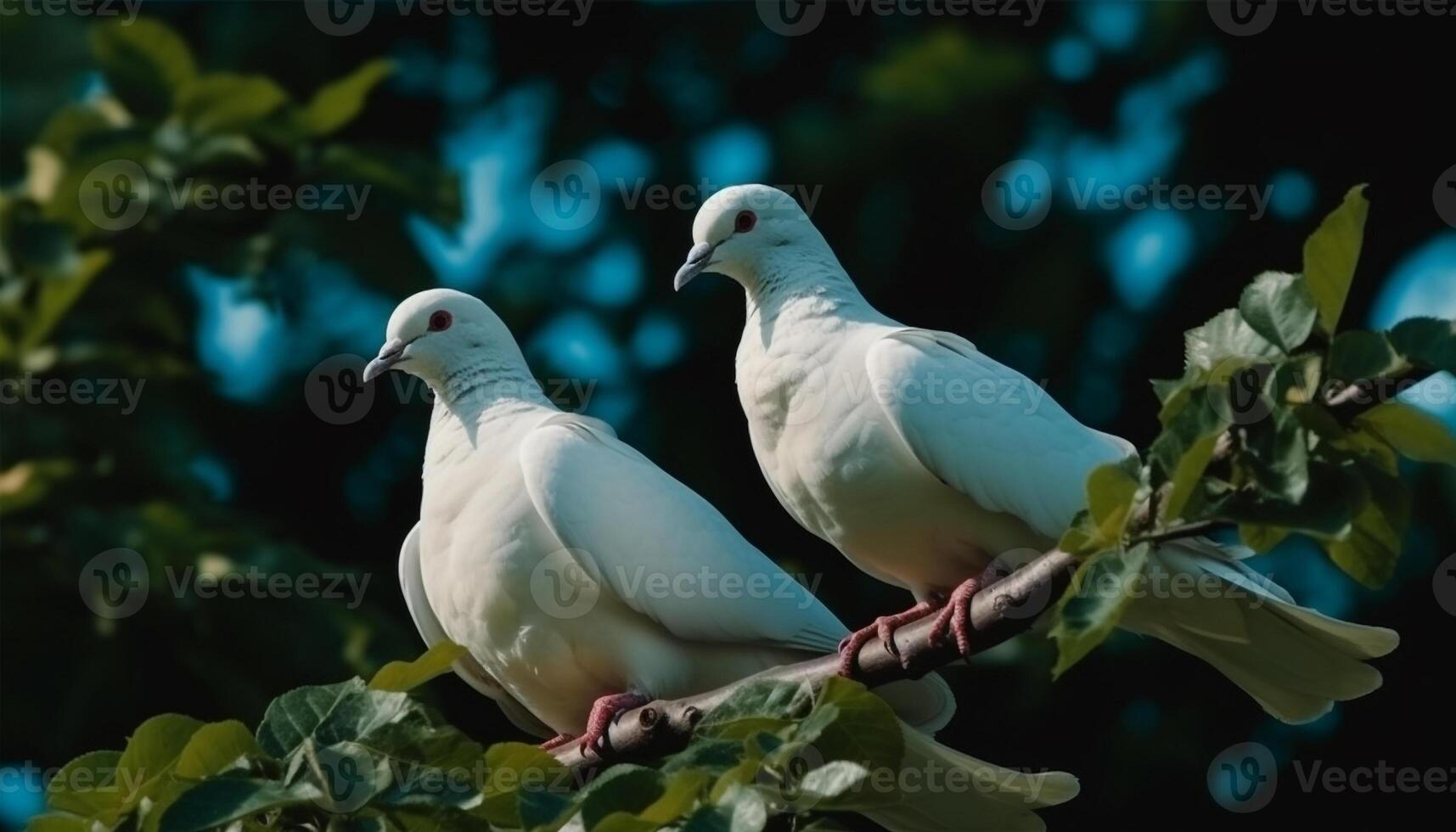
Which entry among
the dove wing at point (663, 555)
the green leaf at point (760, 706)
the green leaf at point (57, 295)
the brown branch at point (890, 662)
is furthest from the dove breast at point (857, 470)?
the green leaf at point (57, 295)

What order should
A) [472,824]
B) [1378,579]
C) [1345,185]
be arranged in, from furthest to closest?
1. [1345,185]
2. [472,824]
3. [1378,579]

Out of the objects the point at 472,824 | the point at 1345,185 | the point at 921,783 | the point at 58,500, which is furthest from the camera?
the point at 1345,185

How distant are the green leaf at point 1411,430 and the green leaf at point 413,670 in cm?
186

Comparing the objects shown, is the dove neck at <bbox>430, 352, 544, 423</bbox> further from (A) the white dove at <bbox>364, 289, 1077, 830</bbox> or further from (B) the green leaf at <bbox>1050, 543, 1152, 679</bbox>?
(B) the green leaf at <bbox>1050, 543, 1152, 679</bbox>

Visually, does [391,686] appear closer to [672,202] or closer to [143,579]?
[143,579]

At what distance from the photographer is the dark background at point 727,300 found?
969cm

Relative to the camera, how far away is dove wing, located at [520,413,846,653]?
589cm

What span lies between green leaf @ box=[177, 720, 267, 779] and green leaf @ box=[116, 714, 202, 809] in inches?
1.5

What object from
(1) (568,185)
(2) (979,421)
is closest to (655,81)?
(1) (568,185)

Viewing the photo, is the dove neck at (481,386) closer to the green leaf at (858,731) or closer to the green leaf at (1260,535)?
the green leaf at (858,731)

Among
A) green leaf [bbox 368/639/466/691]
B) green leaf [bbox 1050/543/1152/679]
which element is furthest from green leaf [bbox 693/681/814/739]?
green leaf [bbox 1050/543/1152/679]

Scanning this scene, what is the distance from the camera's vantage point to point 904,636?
516 cm

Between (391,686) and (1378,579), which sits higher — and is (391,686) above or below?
below

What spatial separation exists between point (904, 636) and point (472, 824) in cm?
133
